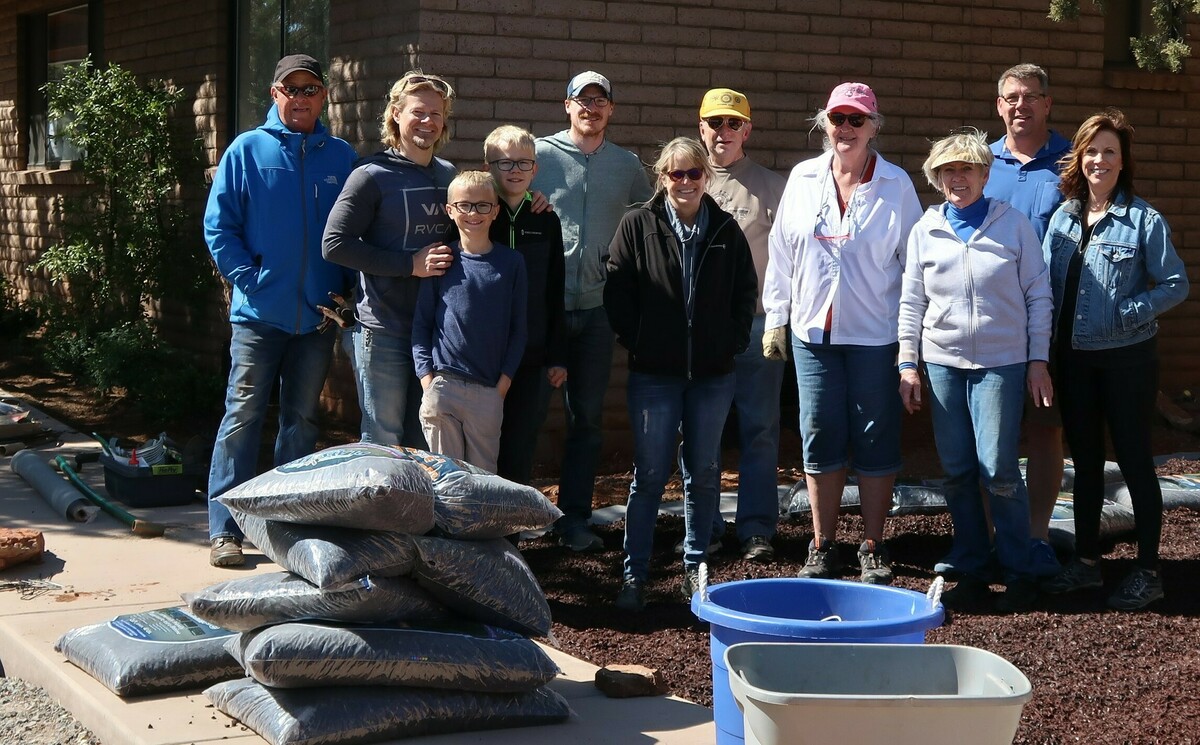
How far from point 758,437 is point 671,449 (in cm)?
82

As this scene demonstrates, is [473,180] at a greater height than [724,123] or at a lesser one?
lesser

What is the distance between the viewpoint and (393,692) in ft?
12.7

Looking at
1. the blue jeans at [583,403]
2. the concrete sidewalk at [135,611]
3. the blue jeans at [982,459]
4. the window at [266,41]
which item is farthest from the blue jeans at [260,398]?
the window at [266,41]

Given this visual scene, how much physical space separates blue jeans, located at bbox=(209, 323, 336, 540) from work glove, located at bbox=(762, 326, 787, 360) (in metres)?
1.92

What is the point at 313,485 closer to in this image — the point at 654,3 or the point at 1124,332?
the point at 1124,332

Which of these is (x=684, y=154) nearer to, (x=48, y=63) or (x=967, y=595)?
(x=967, y=595)

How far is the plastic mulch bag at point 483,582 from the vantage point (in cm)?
405

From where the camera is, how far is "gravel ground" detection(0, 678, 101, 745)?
4.08 meters

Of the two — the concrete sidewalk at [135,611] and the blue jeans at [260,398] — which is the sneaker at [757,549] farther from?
the blue jeans at [260,398]

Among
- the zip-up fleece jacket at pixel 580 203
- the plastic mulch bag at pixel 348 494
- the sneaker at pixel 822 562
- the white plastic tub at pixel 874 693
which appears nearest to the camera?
the white plastic tub at pixel 874 693

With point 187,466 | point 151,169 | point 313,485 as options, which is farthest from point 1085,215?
point 151,169

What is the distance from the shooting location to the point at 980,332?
17.3 feet

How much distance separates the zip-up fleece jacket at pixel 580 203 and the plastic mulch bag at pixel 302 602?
227cm

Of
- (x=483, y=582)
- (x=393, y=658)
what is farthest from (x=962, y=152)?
(x=393, y=658)
